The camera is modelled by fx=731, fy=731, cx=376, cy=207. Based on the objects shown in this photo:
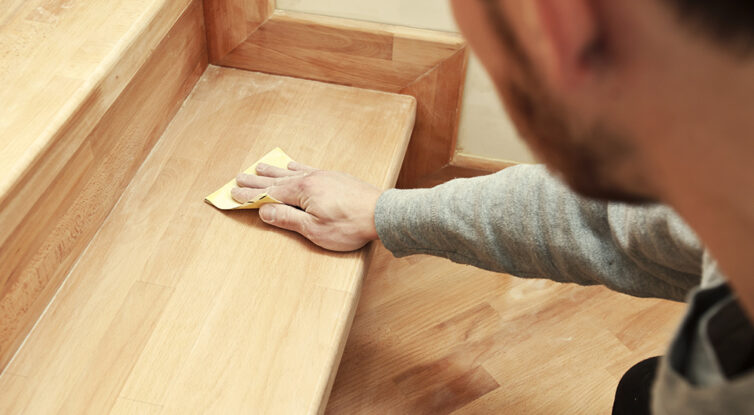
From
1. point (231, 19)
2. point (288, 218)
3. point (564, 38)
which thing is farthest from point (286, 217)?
point (564, 38)

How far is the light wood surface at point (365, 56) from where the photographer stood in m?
1.11

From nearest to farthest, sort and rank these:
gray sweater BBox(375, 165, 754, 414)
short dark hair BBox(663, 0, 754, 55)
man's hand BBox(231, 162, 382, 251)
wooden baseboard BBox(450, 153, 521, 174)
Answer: short dark hair BBox(663, 0, 754, 55), gray sweater BBox(375, 165, 754, 414), man's hand BBox(231, 162, 382, 251), wooden baseboard BBox(450, 153, 521, 174)

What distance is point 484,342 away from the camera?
3.47ft

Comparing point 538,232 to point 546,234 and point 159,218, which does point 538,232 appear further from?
point 159,218

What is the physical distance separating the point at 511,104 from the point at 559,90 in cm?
5

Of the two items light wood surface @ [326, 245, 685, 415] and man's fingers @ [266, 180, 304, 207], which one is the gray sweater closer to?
man's fingers @ [266, 180, 304, 207]

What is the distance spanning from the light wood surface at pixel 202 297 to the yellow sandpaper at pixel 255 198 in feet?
0.04

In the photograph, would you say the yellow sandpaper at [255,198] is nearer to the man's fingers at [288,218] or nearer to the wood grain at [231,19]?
the man's fingers at [288,218]

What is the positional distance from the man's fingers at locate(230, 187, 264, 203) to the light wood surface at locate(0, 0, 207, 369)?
15cm

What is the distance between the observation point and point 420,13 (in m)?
1.10

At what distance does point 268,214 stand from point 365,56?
35cm

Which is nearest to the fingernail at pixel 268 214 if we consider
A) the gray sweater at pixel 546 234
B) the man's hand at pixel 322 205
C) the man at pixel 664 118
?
the man's hand at pixel 322 205

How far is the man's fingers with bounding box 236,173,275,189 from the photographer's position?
96 cm

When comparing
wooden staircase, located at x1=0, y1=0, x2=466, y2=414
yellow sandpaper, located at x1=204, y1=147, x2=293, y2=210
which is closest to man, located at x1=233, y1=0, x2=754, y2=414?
wooden staircase, located at x1=0, y1=0, x2=466, y2=414
